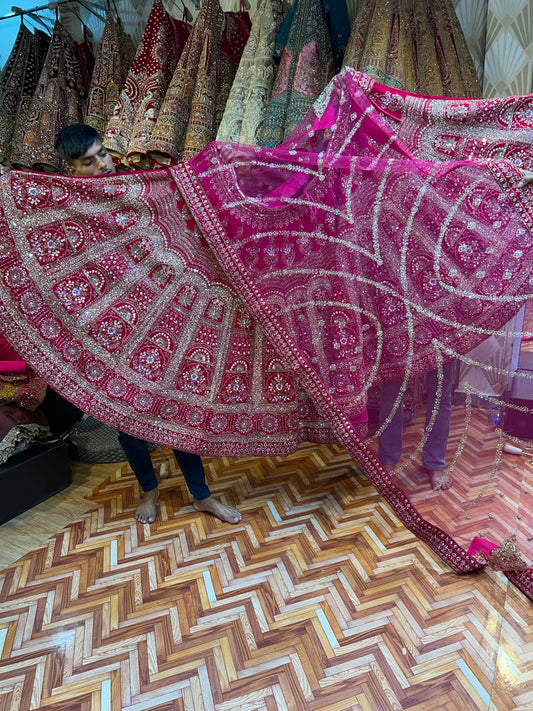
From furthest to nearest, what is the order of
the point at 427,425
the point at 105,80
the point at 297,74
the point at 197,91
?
the point at 105,80 → the point at 197,91 → the point at 297,74 → the point at 427,425

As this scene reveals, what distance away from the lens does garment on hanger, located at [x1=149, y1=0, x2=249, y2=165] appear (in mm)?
2262

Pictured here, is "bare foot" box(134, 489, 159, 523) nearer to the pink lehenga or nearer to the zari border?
the pink lehenga

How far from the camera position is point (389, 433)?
1.56 m

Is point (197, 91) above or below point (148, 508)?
above

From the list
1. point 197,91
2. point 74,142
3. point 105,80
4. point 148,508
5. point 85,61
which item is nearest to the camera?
point 74,142

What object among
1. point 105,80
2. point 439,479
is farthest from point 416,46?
point 439,479

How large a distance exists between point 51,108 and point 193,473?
7.15 feet

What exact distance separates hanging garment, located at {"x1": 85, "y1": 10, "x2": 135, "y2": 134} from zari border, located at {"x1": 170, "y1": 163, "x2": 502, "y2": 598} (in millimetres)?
1406

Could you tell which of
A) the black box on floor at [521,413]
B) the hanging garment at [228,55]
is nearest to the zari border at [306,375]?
the black box on floor at [521,413]

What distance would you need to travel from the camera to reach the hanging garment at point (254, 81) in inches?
83.4

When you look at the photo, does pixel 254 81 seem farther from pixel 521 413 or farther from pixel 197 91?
pixel 521 413

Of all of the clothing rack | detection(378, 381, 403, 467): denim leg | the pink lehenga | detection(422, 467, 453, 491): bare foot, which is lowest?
detection(422, 467, 453, 491): bare foot

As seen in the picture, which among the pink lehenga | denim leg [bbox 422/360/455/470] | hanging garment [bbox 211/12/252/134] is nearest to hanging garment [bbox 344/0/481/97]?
the pink lehenga

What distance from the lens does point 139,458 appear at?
6.05 feet
